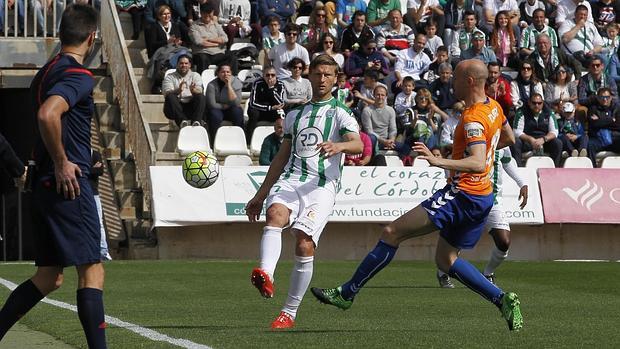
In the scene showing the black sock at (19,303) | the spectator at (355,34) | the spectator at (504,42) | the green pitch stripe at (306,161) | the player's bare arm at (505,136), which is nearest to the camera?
the black sock at (19,303)

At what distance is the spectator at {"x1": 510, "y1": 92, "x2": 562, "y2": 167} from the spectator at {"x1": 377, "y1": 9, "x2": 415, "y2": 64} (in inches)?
121

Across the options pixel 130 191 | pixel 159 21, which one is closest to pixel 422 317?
pixel 130 191

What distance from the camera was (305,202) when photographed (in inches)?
380

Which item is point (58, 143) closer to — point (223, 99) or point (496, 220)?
point (496, 220)

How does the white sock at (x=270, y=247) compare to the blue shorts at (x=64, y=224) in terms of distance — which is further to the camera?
the white sock at (x=270, y=247)

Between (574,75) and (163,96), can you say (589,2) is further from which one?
(163,96)

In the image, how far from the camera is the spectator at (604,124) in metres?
24.2

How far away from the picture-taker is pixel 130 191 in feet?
72.8

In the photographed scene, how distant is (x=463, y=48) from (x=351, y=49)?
230 cm

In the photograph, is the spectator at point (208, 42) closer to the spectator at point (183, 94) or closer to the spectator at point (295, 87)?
the spectator at point (183, 94)

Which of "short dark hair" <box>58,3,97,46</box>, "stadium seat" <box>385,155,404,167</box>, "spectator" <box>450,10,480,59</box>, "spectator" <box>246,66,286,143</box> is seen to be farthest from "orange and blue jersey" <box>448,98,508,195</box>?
"spectator" <box>450,10,480,59</box>

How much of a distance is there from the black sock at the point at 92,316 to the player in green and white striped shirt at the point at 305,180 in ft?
8.30

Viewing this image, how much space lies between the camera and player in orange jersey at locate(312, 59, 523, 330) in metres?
9.41

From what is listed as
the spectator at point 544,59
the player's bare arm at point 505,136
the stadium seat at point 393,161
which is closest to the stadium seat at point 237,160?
the stadium seat at point 393,161
